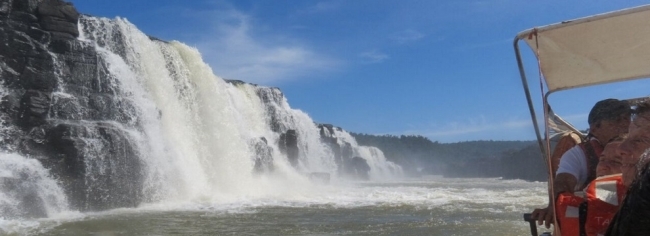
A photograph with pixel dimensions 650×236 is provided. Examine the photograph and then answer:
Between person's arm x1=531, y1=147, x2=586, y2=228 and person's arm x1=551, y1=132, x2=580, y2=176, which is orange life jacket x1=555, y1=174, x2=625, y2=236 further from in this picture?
person's arm x1=551, y1=132, x2=580, y2=176

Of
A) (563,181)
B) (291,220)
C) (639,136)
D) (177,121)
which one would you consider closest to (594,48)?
(563,181)

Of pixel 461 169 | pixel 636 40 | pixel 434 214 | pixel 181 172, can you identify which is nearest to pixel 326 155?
pixel 181 172

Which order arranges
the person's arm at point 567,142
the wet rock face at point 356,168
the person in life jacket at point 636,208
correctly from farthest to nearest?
the wet rock face at point 356,168, the person's arm at point 567,142, the person in life jacket at point 636,208

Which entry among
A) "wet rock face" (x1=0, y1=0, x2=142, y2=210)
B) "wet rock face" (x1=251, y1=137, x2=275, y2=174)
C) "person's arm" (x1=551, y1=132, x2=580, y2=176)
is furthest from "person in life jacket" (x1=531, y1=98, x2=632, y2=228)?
"wet rock face" (x1=251, y1=137, x2=275, y2=174)

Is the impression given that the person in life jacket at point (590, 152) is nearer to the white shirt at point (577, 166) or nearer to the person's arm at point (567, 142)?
the white shirt at point (577, 166)

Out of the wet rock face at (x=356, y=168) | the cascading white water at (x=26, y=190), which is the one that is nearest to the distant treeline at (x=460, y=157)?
the wet rock face at (x=356, y=168)

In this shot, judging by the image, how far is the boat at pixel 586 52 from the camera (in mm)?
3170

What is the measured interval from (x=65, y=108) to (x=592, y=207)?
17.1m

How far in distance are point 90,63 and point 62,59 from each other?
81cm

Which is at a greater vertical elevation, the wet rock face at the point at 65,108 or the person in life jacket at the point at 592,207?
the wet rock face at the point at 65,108

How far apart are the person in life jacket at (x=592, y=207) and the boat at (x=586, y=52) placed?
30 centimetres

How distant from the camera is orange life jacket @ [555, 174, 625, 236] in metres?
2.42

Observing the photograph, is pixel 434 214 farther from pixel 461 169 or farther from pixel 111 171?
pixel 461 169

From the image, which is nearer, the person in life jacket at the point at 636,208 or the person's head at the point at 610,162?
the person in life jacket at the point at 636,208
